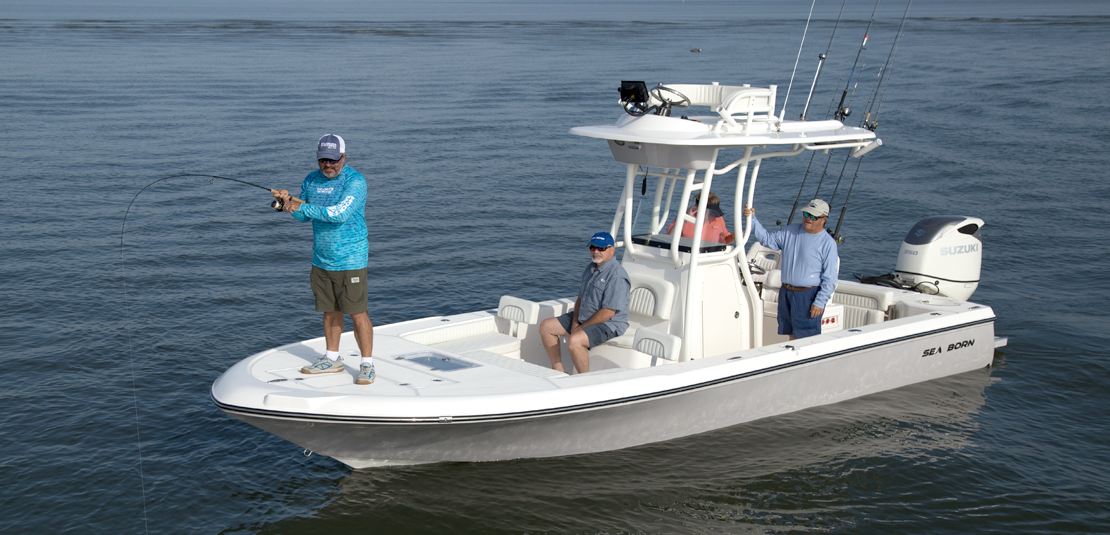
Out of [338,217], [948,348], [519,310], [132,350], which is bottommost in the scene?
[132,350]

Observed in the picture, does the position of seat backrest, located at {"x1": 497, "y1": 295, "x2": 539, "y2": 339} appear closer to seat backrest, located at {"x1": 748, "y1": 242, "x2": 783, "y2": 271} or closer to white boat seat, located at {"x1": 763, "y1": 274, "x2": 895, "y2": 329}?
white boat seat, located at {"x1": 763, "y1": 274, "x2": 895, "y2": 329}

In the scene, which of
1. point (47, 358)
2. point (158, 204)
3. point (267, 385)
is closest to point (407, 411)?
point (267, 385)

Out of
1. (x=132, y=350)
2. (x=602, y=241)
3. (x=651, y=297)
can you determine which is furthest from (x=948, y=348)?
(x=132, y=350)

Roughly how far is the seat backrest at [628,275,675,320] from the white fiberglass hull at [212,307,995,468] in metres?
0.63

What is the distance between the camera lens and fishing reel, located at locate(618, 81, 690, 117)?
7121 millimetres

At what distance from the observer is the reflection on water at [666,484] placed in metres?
6.29

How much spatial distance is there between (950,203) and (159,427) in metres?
13.1

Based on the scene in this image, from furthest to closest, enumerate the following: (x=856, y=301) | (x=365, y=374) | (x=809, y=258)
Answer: (x=856, y=301), (x=809, y=258), (x=365, y=374)

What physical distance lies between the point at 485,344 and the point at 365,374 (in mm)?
1672

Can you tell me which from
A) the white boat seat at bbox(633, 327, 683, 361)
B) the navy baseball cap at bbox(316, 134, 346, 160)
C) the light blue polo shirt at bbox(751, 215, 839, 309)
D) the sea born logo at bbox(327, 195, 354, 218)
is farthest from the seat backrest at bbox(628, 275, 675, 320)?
the navy baseball cap at bbox(316, 134, 346, 160)

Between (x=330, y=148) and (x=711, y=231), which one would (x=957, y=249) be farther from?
(x=330, y=148)

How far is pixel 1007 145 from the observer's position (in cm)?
1980

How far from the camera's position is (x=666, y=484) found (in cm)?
677

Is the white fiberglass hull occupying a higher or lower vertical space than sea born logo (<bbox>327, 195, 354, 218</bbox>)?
lower
